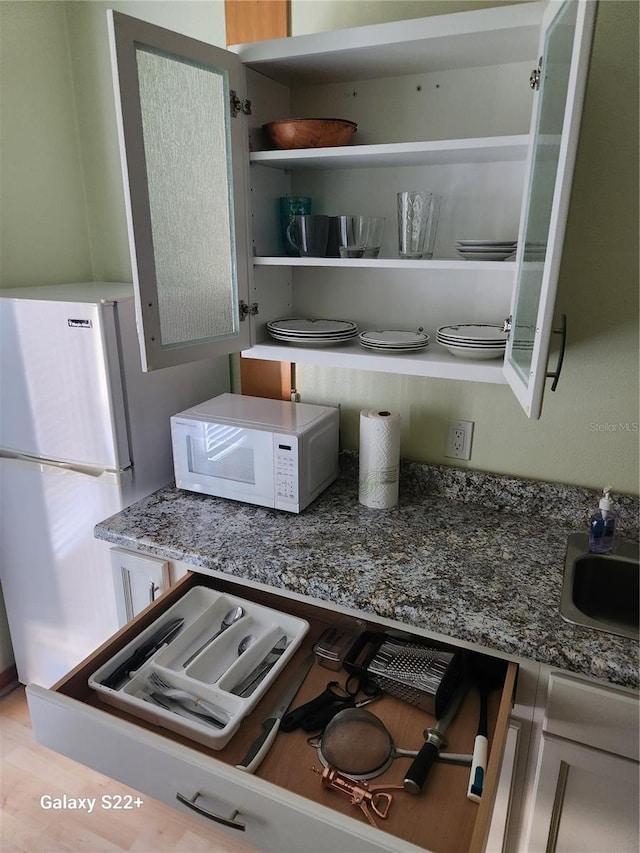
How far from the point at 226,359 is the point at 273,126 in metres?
0.81

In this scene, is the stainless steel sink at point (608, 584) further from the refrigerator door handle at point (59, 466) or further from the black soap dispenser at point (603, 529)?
the refrigerator door handle at point (59, 466)

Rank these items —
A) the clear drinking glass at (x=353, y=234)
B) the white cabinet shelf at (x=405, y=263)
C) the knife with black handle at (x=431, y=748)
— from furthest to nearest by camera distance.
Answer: the clear drinking glass at (x=353, y=234) → the white cabinet shelf at (x=405, y=263) → the knife with black handle at (x=431, y=748)

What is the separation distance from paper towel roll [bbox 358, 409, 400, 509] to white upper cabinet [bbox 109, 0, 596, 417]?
0.18 meters

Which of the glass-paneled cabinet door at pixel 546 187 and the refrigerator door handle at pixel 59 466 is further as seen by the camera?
the refrigerator door handle at pixel 59 466

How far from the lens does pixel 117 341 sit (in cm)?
160

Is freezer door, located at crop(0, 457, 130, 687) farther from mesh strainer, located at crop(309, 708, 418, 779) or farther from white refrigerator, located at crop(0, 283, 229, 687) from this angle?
mesh strainer, located at crop(309, 708, 418, 779)

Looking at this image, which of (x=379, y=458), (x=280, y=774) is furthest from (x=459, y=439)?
(x=280, y=774)

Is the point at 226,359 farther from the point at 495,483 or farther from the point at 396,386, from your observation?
the point at 495,483

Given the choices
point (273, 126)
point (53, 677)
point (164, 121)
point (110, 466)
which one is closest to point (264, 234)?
point (273, 126)

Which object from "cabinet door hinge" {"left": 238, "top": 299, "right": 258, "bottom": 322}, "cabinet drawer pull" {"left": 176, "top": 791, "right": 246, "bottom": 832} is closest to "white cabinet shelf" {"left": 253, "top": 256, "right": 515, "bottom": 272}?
"cabinet door hinge" {"left": 238, "top": 299, "right": 258, "bottom": 322}

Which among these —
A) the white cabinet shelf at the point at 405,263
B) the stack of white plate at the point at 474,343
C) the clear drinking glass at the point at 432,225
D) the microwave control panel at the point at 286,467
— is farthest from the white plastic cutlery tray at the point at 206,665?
the clear drinking glass at the point at 432,225

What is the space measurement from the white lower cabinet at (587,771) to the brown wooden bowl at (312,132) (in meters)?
1.35

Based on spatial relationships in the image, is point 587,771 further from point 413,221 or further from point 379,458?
point 413,221

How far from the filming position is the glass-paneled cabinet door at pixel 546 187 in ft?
2.96
